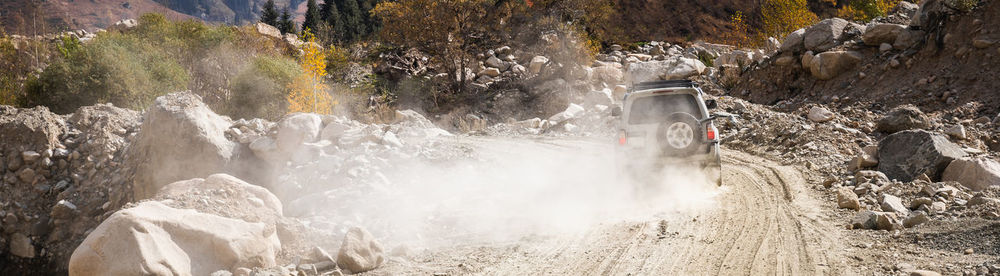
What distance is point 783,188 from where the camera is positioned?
9.27m

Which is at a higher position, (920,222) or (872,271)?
(920,222)

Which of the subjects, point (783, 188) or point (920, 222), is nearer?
point (920, 222)

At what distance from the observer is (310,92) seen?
2209 cm

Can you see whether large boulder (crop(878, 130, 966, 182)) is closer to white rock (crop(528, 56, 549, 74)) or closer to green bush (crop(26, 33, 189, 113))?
white rock (crop(528, 56, 549, 74))

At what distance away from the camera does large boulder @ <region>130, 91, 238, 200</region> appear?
10969 millimetres

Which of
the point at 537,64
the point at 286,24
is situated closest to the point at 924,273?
the point at 537,64

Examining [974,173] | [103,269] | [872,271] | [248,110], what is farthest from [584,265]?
[248,110]

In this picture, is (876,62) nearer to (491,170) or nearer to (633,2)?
(491,170)

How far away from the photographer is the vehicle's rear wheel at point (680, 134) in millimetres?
8148

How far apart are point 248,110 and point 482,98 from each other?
10094 millimetres

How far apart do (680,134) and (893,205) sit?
9.14ft

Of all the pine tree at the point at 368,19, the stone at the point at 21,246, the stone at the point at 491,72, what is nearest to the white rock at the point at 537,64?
the stone at the point at 491,72

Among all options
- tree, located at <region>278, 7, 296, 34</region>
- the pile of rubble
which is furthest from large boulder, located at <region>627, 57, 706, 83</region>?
tree, located at <region>278, 7, 296, 34</region>

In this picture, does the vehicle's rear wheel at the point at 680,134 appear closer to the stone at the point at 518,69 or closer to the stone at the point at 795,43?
the stone at the point at 795,43
